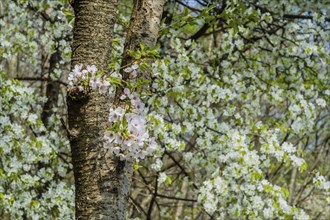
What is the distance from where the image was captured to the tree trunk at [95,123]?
2.11 m

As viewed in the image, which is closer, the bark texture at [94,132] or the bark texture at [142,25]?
the bark texture at [94,132]

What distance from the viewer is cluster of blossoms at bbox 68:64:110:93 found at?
2.14 metres

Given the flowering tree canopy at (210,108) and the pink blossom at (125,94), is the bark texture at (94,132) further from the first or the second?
the flowering tree canopy at (210,108)

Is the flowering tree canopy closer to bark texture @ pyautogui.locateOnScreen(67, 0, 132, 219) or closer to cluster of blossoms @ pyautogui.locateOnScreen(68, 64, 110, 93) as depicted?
bark texture @ pyautogui.locateOnScreen(67, 0, 132, 219)

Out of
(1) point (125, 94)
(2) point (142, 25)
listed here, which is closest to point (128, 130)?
(1) point (125, 94)

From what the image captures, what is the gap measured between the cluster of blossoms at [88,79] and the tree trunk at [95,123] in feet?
0.11

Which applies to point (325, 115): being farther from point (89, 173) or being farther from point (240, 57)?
point (89, 173)

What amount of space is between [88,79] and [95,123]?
18 centimetres

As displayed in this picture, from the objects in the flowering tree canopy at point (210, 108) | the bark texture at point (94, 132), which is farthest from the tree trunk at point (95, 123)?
the flowering tree canopy at point (210, 108)

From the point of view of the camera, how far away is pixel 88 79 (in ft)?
7.00

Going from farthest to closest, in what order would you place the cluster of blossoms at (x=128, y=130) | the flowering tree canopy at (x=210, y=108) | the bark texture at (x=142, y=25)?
the flowering tree canopy at (x=210, y=108), the bark texture at (x=142, y=25), the cluster of blossoms at (x=128, y=130)

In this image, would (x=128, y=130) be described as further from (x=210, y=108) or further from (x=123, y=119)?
(x=210, y=108)

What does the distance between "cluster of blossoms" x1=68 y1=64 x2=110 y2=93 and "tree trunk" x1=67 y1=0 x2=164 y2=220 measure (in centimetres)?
3

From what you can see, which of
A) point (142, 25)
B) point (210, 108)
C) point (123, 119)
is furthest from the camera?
point (210, 108)
